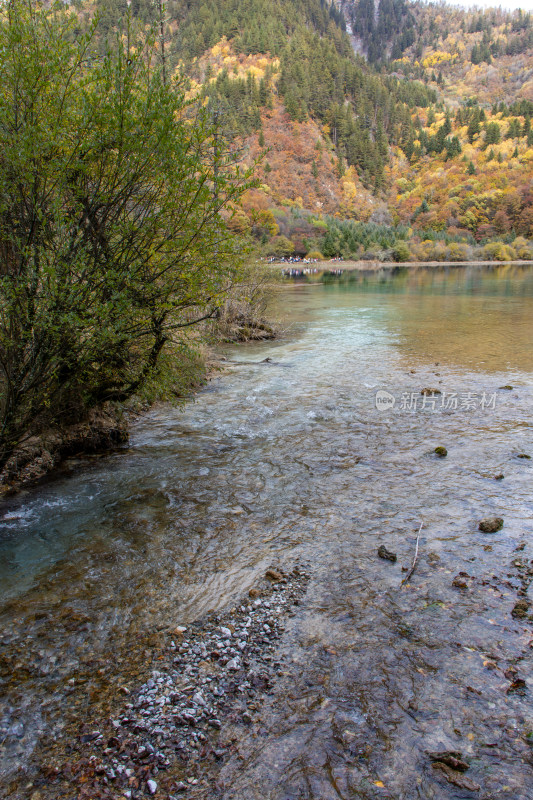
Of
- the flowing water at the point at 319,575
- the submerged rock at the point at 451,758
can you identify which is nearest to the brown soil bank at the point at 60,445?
the flowing water at the point at 319,575

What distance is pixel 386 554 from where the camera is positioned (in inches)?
232

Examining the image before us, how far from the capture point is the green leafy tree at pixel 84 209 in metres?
5.86

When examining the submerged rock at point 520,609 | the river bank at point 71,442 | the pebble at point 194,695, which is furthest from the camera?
the river bank at point 71,442

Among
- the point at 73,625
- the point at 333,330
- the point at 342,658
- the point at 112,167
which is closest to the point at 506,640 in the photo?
the point at 342,658

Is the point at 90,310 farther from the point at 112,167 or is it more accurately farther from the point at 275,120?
the point at 275,120

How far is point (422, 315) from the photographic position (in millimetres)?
29844

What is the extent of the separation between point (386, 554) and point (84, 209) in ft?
19.5

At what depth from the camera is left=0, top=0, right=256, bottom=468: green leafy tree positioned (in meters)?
5.86

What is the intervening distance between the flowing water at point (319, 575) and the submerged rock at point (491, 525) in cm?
13

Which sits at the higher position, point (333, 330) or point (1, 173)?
point (1, 173)

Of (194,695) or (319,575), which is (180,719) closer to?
(194,695)

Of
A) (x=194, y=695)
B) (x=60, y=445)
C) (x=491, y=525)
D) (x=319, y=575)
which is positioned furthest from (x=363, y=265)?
(x=194, y=695)

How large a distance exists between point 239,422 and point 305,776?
331 inches

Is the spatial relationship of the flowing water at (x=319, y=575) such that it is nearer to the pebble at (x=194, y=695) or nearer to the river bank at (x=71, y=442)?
the pebble at (x=194, y=695)
